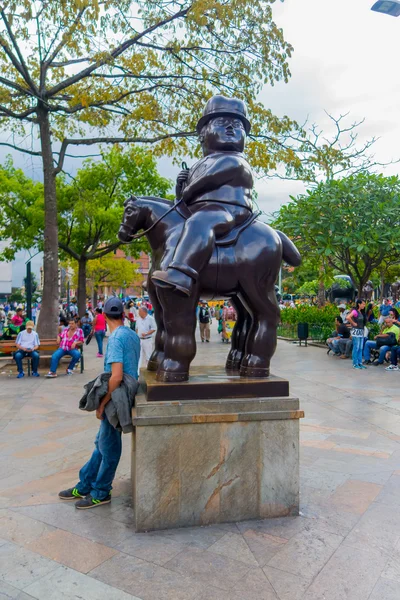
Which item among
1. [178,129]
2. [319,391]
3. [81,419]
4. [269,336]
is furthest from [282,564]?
[178,129]

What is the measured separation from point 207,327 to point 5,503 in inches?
572

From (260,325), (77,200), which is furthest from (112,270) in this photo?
(260,325)

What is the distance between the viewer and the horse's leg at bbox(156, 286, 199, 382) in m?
3.55

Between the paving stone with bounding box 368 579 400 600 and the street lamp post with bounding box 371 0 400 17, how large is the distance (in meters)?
7.31

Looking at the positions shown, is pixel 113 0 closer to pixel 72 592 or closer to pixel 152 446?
pixel 152 446

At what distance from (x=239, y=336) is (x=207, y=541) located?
1796 mm

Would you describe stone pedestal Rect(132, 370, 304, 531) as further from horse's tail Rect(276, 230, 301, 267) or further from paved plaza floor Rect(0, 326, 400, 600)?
horse's tail Rect(276, 230, 301, 267)

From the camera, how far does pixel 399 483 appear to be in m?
4.26

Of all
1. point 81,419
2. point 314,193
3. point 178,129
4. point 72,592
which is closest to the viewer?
point 72,592

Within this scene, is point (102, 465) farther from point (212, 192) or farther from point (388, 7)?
point (388, 7)

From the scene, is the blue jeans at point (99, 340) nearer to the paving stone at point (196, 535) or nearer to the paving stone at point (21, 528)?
the paving stone at point (21, 528)

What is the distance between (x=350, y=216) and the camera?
597 inches

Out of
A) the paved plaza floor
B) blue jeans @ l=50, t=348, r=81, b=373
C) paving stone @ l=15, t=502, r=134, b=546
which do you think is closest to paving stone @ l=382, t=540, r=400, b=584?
the paved plaza floor

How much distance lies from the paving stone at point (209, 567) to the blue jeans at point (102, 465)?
3.31 feet
